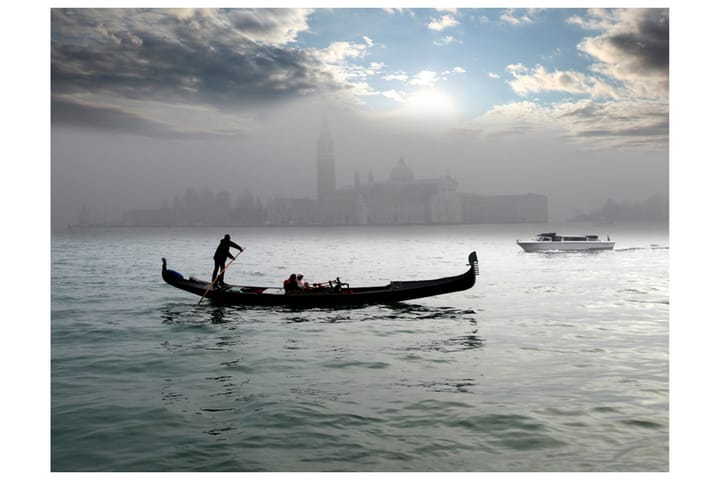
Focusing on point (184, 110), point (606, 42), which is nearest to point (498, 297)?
point (606, 42)

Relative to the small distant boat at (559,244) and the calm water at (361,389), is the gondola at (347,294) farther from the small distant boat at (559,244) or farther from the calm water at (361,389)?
the small distant boat at (559,244)

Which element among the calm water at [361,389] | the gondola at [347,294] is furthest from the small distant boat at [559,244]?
the gondola at [347,294]

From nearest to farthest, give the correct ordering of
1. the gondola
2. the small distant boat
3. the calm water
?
the calm water, the gondola, the small distant boat

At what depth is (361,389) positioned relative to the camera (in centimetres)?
822

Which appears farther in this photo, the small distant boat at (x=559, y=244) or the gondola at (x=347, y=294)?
the small distant boat at (x=559, y=244)

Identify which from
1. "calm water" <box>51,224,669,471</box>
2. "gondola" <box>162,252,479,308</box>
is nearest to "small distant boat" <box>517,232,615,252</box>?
"calm water" <box>51,224,669,471</box>

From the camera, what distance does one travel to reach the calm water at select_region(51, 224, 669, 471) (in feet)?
19.3

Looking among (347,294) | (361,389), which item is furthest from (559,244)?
(361,389)

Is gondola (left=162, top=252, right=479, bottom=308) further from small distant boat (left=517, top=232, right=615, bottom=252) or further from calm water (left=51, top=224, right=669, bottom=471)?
small distant boat (left=517, top=232, right=615, bottom=252)

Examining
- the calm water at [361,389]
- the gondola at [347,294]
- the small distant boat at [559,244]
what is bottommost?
the calm water at [361,389]

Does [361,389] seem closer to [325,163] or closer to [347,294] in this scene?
[347,294]

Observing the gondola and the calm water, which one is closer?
the calm water

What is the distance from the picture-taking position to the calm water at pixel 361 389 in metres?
5.87
